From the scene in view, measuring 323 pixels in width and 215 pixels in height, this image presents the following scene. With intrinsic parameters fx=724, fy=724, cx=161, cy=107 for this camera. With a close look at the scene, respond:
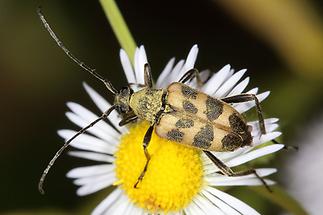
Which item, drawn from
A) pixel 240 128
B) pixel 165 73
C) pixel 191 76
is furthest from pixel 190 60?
pixel 240 128

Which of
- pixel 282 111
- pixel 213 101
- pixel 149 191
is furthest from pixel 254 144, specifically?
pixel 282 111

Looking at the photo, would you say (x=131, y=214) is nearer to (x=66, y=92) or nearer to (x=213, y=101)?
(x=213, y=101)

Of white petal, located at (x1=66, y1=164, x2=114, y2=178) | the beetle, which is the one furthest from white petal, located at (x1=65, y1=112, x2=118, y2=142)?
the beetle

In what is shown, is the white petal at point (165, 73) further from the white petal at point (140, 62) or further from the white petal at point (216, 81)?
the white petal at point (216, 81)

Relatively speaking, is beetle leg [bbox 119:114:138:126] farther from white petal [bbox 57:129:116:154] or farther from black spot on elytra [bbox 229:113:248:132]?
black spot on elytra [bbox 229:113:248:132]

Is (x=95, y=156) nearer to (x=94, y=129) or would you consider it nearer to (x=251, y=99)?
(x=94, y=129)
